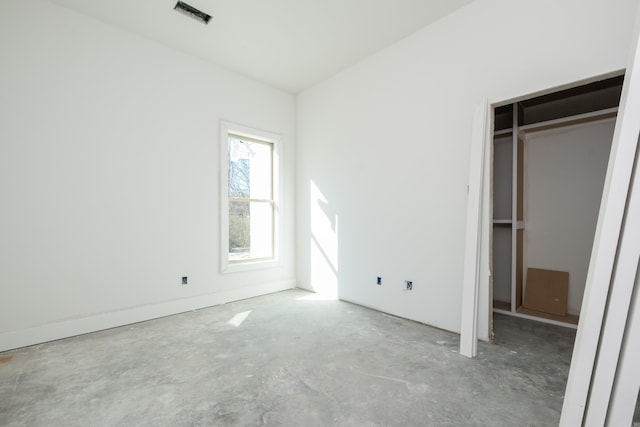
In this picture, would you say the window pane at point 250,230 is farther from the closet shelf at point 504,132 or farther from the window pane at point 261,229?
the closet shelf at point 504,132

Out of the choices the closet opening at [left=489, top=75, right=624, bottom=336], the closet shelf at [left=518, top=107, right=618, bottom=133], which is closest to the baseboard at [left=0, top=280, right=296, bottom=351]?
the closet opening at [left=489, top=75, right=624, bottom=336]

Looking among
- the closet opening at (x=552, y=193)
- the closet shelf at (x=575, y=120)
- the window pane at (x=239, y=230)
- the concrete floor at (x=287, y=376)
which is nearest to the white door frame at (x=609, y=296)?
the concrete floor at (x=287, y=376)

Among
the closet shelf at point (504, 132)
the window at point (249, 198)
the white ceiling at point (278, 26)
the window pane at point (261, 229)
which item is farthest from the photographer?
the window pane at point (261, 229)

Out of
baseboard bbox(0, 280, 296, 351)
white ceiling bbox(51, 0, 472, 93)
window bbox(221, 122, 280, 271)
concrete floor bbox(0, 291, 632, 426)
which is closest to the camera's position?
concrete floor bbox(0, 291, 632, 426)

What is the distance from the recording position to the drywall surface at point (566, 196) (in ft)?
10.9

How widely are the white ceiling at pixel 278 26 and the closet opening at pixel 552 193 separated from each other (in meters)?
1.59

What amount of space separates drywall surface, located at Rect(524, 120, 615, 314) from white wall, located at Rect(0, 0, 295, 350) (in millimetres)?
3946

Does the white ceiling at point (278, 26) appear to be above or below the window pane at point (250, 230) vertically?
above

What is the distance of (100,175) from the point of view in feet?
10.2

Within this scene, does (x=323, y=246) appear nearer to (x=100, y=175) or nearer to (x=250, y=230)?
(x=250, y=230)

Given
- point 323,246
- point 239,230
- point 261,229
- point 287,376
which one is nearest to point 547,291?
point 323,246

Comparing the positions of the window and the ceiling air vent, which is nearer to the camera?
the ceiling air vent

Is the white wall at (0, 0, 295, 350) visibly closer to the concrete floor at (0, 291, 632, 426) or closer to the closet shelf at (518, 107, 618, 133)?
the concrete floor at (0, 291, 632, 426)

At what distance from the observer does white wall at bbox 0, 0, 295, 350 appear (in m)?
2.69
